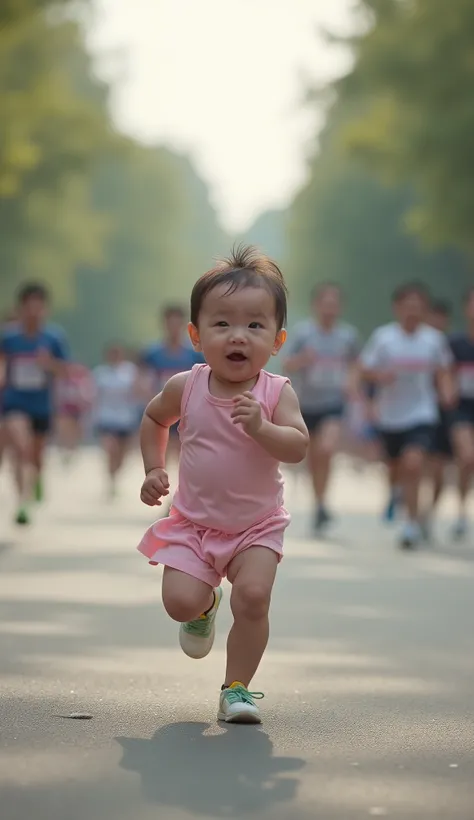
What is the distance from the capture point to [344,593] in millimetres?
10133

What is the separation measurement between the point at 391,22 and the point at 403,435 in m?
15.3

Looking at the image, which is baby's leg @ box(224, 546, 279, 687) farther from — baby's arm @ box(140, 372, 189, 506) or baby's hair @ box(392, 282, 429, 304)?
baby's hair @ box(392, 282, 429, 304)

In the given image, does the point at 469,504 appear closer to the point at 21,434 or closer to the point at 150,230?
the point at 21,434

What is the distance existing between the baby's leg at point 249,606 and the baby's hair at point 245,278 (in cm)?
73

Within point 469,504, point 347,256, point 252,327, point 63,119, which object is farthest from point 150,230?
point 252,327

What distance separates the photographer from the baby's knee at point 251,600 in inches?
224

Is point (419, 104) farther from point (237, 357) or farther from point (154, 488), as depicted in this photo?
point (154, 488)

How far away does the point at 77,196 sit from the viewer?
49812mm

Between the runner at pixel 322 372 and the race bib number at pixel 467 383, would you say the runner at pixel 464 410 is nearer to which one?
the race bib number at pixel 467 383

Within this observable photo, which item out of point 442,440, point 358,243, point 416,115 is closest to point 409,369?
point 442,440

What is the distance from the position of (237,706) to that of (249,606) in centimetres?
30

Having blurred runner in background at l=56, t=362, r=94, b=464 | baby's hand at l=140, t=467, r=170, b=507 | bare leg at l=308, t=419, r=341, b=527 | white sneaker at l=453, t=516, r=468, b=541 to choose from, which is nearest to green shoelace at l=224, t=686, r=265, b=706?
baby's hand at l=140, t=467, r=170, b=507

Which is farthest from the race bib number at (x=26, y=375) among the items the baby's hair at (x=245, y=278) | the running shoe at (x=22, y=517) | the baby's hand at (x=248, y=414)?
the baby's hand at (x=248, y=414)

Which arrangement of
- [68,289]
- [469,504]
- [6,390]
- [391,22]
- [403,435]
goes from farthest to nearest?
[68,289]
[391,22]
[469,504]
[6,390]
[403,435]
